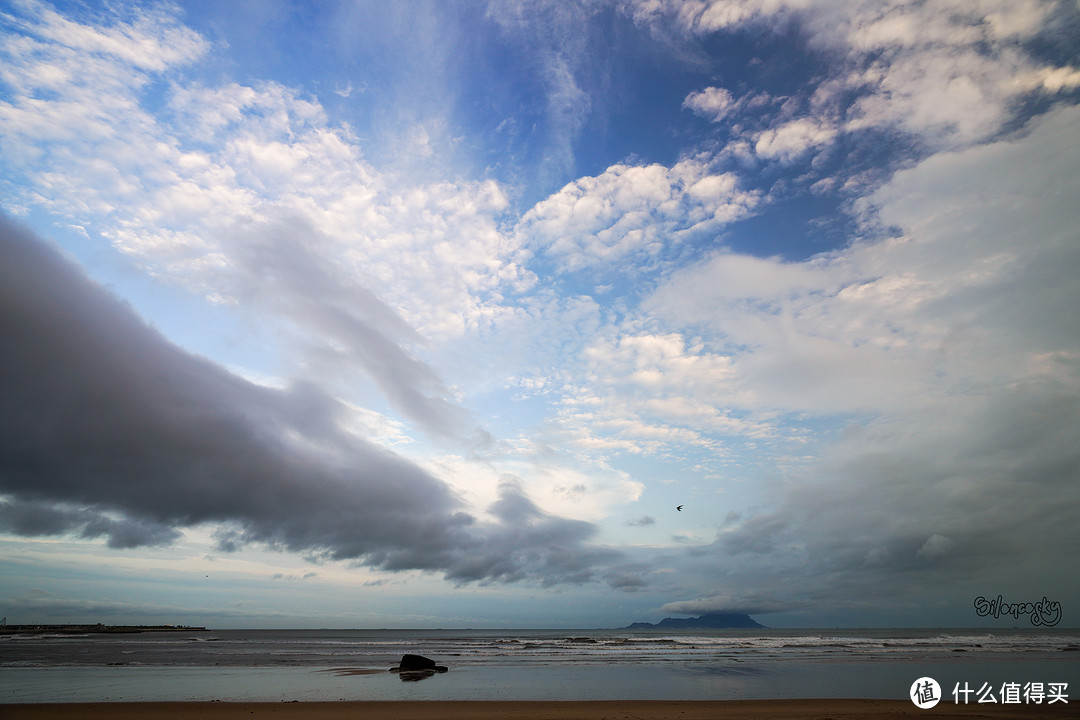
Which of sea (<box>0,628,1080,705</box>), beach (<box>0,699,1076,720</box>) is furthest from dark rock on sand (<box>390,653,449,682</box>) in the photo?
beach (<box>0,699,1076,720</box>)

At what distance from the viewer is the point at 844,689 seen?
25531 millimetres

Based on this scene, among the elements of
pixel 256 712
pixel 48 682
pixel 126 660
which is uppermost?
pixel 256 712

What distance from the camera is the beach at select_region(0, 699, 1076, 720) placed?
1900 centimetres

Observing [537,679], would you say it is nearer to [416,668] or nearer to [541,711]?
[416,668]

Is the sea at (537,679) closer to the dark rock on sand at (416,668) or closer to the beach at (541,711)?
the dark rock on sand at (416,668)

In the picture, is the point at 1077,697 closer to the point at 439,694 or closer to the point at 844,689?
the point at 844,689

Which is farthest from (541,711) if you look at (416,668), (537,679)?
(416,668)

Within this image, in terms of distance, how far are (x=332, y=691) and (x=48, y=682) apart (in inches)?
698

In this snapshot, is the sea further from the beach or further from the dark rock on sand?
the beach

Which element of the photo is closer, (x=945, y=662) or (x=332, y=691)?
(x=332, y=691)

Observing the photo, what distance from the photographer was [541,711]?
1977 cm

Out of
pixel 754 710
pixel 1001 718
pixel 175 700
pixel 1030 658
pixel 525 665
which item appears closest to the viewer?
pixel 1001 718

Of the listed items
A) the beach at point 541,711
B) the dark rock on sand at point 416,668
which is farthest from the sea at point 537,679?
the beach at point 541,711

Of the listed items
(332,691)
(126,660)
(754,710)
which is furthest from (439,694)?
(126,660)
